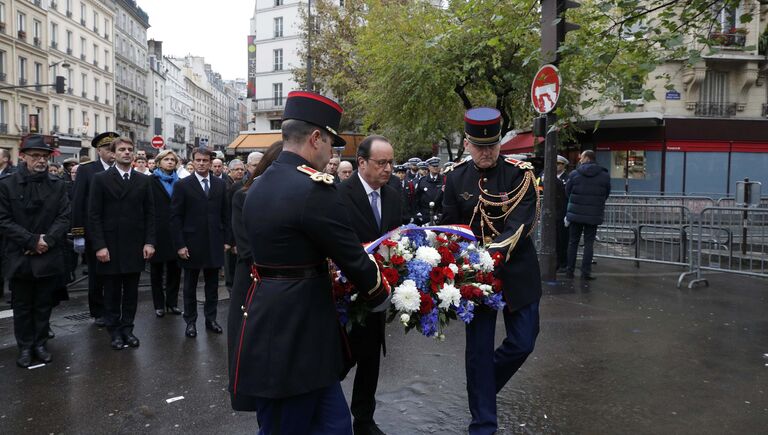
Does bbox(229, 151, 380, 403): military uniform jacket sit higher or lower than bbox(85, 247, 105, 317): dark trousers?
higher

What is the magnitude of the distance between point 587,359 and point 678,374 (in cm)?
82

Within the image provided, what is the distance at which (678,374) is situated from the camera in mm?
5570

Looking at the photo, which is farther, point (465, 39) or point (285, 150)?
point (465, 39)

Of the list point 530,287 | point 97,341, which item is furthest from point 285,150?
point 97,341

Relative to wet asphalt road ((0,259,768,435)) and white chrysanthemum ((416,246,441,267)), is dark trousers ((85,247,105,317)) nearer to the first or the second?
wet asphalt road ((0,259,768,435))

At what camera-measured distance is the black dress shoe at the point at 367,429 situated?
13.7 feet

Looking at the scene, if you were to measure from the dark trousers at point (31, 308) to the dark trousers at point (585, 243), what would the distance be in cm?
813

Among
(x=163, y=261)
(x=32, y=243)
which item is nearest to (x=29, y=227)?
(x=32, y=243)

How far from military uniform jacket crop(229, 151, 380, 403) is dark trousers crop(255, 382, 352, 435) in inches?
4.8

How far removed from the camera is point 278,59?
181ft

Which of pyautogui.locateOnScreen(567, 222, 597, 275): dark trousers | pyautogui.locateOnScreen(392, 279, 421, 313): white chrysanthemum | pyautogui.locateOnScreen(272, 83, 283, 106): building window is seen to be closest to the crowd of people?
pyautogui.locateOnScreen(392, 279, 421, 313): white chrysanthemum

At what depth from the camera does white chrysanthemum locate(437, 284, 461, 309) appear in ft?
11.7

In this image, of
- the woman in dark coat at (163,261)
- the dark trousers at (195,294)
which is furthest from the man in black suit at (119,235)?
the woman in dark coat at (163,261)

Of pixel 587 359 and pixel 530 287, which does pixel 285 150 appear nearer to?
pixel 530 287
